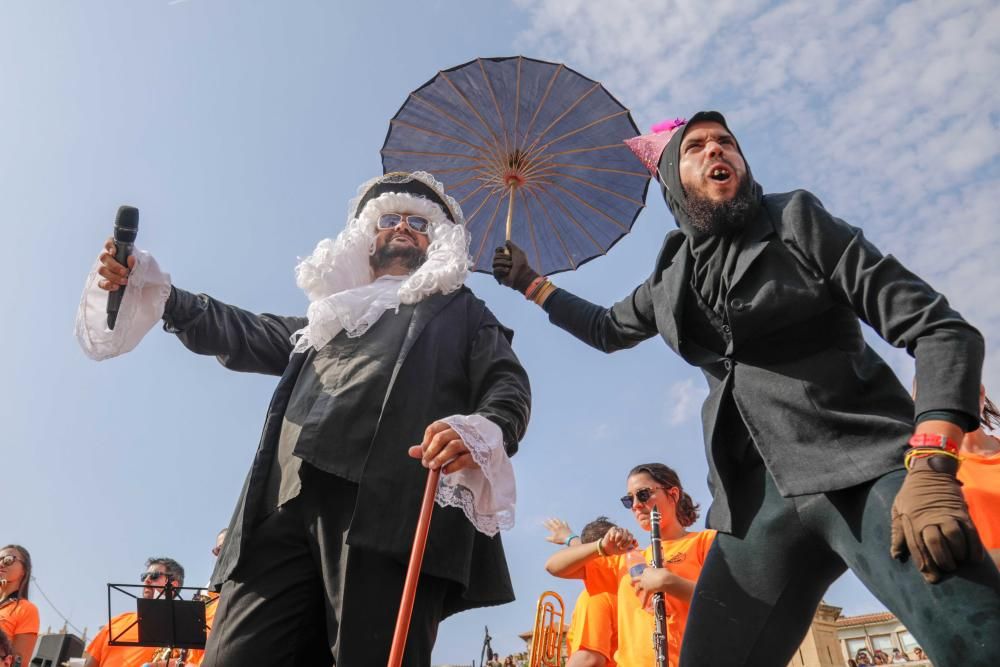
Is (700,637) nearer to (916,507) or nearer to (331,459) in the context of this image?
Answer: (916,507)

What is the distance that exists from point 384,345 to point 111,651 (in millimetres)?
6082

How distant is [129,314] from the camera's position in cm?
288

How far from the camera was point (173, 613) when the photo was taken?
5648 millimetres

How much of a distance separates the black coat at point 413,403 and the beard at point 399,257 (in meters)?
0.39

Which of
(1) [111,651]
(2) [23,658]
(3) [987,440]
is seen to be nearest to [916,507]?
(3) [987,440]

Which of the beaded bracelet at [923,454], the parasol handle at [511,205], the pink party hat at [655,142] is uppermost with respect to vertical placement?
the parasol handle at [511,205]

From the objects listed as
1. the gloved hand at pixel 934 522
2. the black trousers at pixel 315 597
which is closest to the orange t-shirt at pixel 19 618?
the black trousers at pixel 315 597

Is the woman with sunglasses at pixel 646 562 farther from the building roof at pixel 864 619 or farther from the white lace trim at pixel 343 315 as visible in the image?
the building roof at pixel 864 619

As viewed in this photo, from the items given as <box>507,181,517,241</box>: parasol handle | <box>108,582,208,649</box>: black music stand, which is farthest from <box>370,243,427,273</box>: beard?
<box>108,582,208,649</box>: black music stand

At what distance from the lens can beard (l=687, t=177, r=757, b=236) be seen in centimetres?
250

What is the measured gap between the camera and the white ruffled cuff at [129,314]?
2.87m

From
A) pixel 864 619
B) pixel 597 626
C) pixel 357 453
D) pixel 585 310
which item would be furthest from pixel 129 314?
pixel 864 619

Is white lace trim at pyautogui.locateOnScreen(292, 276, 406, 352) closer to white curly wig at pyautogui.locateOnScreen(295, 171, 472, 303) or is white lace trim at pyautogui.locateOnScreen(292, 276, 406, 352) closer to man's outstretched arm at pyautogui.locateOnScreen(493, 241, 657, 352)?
white curly wig at pyautogui.locateOnScreen(295, 171, 472, 303)

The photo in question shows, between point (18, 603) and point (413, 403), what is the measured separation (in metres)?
6.76
